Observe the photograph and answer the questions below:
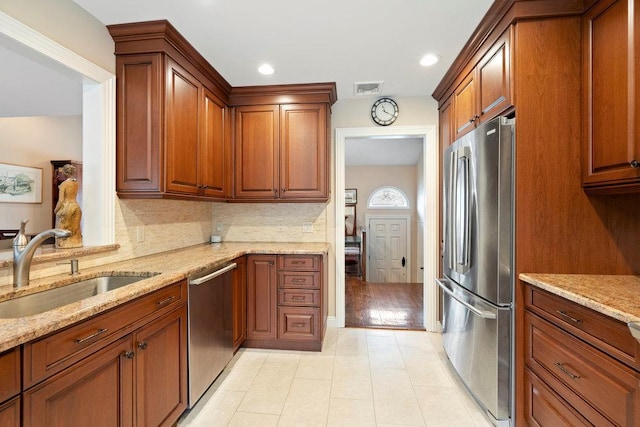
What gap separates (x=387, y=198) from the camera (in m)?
6.57

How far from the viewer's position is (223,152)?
2828mm

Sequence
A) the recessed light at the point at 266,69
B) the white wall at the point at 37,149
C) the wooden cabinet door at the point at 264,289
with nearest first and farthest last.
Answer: the recessed light at the point at 266,69
the wooden cabinet door at the point at 264,289
the white wall at the point at 37,149

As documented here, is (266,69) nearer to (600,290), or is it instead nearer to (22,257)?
(22,257)

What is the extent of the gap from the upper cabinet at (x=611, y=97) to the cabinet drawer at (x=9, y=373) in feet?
7.86

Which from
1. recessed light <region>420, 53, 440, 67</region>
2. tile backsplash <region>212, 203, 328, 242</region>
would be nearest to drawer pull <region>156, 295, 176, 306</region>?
tile backsplash <region>212, 203, 328, 242</region>

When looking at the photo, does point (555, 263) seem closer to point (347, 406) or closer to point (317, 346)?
point (347, 406)

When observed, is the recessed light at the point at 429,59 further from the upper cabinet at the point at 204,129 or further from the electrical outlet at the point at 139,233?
the electrical outlet at the point at 139,233

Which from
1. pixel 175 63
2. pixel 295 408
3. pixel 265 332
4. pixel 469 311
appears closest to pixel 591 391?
pixel 469 311

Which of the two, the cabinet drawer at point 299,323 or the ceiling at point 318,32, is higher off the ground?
the ceiling at point 318,32

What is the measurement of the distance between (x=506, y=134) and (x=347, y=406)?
1.92m

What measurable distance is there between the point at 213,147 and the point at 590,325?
2.72m

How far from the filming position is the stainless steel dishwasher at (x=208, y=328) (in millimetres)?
1758

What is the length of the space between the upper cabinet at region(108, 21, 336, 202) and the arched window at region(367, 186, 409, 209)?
3799 millimetres

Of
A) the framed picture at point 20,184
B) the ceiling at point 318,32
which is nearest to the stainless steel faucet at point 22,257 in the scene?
the ceiling at point 318,32
